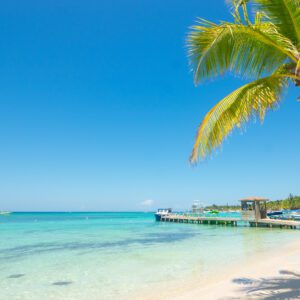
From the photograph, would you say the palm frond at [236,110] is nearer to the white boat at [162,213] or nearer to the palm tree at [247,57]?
the palm tree at [247,57]

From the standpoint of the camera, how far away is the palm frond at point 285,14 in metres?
3.97

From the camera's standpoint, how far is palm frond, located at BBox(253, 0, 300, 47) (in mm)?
3975

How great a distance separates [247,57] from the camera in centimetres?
458

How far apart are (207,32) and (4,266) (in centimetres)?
1319

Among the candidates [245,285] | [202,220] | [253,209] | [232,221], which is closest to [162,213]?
[202,220]

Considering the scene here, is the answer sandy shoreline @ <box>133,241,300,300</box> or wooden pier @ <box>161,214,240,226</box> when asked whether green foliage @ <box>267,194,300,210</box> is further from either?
sandy shoreline @ <box>133,241,300,300</box>

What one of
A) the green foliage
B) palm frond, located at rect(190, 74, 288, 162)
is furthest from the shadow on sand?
the green foliage

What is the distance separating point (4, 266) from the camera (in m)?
13.2

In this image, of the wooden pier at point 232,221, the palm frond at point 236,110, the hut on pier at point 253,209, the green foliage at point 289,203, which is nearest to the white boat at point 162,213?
the wooden pier at point 232,221

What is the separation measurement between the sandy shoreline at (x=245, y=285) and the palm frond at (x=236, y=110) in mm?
3714

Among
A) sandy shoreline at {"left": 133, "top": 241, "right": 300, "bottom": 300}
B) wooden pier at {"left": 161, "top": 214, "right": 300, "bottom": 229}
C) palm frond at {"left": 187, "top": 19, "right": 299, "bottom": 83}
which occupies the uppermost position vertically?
palm frond at {"left": 187, "top": 19, "right": 299, "bottom": 83}

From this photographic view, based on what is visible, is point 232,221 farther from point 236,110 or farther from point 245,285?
point 236,110

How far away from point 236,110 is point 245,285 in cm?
541

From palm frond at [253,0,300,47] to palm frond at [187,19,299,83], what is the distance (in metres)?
0.10
